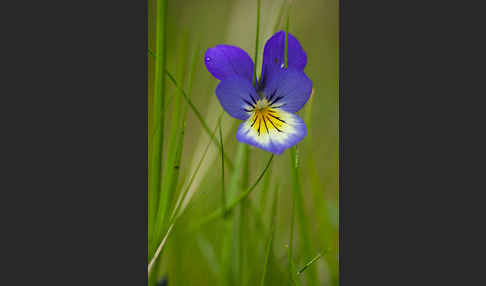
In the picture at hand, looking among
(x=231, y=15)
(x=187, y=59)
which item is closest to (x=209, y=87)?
(x=187, y=59)

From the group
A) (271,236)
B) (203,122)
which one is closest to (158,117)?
(203,122)

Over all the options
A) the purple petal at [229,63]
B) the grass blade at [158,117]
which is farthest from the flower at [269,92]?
the grass blade at [158,117]

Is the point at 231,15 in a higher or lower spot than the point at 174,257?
higher

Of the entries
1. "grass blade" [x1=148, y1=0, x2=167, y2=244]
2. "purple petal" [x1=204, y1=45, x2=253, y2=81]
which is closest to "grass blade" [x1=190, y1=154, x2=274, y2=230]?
"grass blade" [x1=148, y1=0, x2=167, y2=244]

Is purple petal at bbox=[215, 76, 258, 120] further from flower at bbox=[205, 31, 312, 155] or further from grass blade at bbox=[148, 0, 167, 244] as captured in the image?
grass blade at bbox=[148, 0, 167, 244]

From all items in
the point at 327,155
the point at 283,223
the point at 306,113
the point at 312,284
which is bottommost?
the point at 312,284

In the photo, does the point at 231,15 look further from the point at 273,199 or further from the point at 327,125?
the point at 273,199

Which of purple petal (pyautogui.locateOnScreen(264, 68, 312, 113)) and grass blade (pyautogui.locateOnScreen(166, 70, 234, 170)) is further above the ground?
purple petal (pyautogui.locateOnScreen(264, 68, 312, 113))
